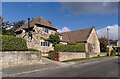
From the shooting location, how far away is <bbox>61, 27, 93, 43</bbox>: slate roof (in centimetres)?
4762

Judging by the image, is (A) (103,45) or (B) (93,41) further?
(A) (103,45)

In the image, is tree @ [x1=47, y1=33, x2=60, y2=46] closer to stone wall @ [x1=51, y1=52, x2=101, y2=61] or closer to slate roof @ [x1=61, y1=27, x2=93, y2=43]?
stone wall @ [x1=51, y1=52, x2=101, y2=61]

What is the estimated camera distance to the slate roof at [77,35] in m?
47.6

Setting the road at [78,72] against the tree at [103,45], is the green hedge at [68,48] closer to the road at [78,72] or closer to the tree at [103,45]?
the road at [78,72]

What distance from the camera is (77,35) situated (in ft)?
166

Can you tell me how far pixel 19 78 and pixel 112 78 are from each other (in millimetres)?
5964

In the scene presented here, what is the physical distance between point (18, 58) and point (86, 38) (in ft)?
97.3

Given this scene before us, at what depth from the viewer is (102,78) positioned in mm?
11609

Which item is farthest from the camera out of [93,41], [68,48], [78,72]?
[93,41]

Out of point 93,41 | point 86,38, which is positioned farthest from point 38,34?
point 93,41

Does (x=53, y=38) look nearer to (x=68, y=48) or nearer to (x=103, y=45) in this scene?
(x=68, y=48)

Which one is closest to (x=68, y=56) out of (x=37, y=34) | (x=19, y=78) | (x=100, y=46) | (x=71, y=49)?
(x=71, y=49)

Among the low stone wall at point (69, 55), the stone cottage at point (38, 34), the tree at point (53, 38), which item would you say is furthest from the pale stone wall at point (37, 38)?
the low stone wall at point (69, 55)

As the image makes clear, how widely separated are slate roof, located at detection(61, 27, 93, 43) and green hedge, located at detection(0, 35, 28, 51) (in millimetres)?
27399
